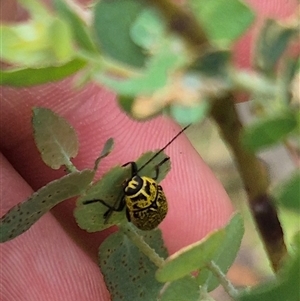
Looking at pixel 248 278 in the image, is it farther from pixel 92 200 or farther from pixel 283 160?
pixel 92 200

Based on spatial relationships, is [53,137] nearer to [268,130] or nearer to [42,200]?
[42,200]

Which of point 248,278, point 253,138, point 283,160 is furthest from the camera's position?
point 283,160

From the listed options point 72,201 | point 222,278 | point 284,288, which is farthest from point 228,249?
point 72,201

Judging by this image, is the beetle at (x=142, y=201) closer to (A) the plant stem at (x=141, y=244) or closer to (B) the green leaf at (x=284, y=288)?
(A) the plant stem at (x=141, y=244)

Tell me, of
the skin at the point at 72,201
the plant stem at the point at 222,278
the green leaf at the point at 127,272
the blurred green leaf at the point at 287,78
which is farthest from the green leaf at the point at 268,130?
the skin at the point at 72,201

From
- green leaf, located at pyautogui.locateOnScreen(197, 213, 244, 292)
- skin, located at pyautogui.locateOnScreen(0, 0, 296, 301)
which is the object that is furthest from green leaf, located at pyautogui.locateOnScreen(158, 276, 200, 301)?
skin, located at pyautogui.locateOnScreen(0, 0, 296, 301)

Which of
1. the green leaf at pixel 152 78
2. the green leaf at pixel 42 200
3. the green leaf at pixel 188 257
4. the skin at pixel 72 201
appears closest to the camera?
the green leaf at pixel 152 78

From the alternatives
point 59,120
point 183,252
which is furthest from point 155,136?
point 183,252
